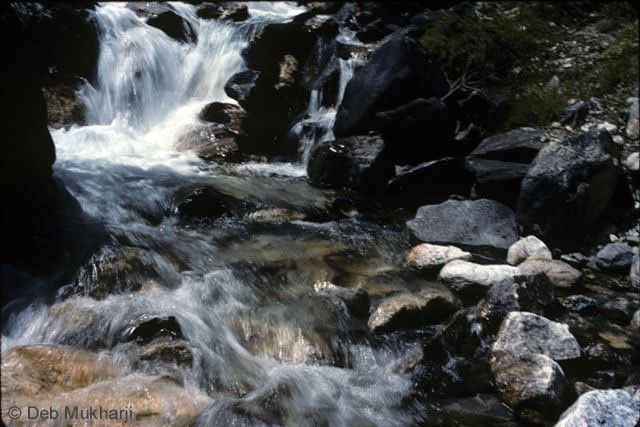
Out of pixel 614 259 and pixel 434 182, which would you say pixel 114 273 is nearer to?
pixel 434 182

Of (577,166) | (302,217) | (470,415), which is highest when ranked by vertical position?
(577,166)

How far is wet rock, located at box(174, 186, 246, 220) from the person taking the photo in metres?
6.65

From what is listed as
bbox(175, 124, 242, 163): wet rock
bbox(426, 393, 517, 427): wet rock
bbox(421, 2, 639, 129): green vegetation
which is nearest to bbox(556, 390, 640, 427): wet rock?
bbox(426, 393, 517, 427): wet rock

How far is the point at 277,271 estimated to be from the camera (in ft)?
18.1

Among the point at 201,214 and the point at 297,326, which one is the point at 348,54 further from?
the point at 297,326

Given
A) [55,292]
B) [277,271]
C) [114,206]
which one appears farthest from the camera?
[114,206]

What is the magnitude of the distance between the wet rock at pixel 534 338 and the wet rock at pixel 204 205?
368cm

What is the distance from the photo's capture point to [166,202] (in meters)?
6.91

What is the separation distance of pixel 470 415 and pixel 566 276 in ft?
8.43

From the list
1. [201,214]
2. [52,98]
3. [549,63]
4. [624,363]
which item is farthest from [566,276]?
[52,98]

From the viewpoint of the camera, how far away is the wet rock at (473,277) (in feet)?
17.1

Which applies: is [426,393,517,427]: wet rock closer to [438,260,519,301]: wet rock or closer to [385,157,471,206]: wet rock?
[438,260,519,301]: wet rock

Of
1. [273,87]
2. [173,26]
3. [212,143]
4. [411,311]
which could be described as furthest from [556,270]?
[173,26]

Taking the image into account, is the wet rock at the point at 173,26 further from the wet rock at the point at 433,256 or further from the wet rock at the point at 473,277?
the wet rock at the point at 473,277
